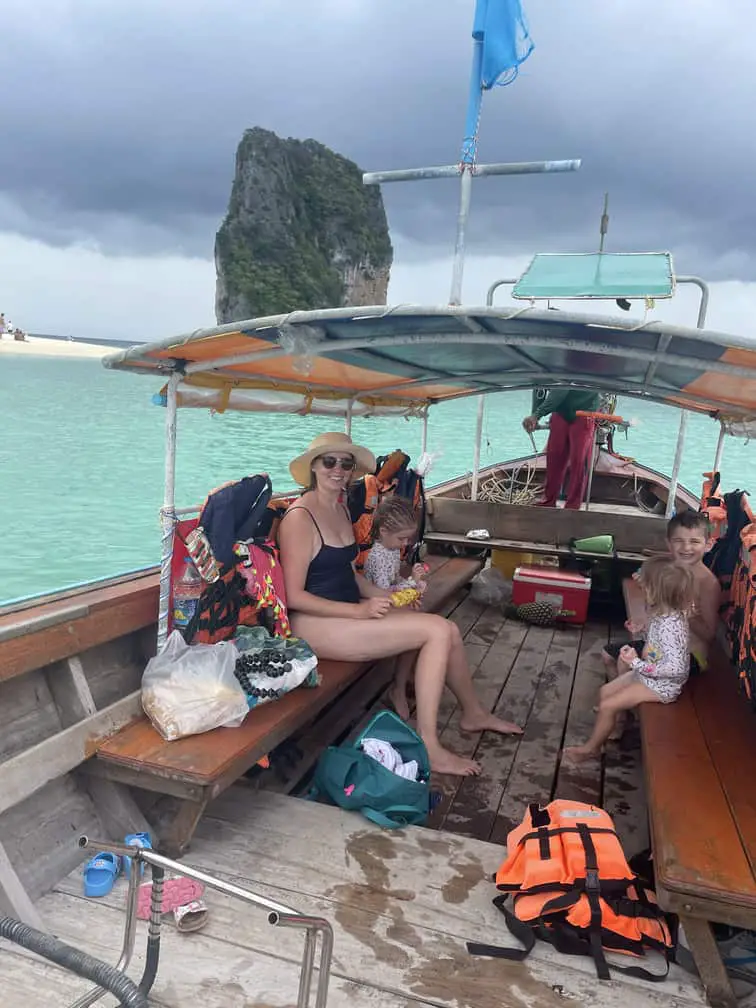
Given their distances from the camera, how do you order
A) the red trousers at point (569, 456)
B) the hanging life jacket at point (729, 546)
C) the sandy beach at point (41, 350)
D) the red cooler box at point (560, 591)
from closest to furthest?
the hanging life jacket at point (729, 546), the red cooler box at point (560, 591), the red trousers at point (569, 456), the sandy beach at point (41, 350)

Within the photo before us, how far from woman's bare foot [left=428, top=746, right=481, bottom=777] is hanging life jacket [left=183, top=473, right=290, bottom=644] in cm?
85

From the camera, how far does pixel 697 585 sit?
335cm

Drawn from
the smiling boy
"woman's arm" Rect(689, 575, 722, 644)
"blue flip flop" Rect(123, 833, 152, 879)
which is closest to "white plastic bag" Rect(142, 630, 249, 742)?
"blue flip flop" Rect(123, 833, 152, 879)

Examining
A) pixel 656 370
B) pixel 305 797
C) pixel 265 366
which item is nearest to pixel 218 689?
pixel 305 797

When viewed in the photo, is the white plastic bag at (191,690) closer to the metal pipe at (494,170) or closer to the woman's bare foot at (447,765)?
the woman's bare foot at (447,765)

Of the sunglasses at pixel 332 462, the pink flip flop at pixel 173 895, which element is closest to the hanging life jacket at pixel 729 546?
the sunglasses at pixel 332 462

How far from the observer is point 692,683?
3.18m

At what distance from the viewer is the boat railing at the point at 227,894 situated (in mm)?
1295

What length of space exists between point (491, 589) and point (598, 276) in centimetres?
259

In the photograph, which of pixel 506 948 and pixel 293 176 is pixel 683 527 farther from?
pixel 293 176

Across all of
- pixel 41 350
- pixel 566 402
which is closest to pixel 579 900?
pixel 566 402

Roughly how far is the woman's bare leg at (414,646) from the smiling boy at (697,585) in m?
1.03

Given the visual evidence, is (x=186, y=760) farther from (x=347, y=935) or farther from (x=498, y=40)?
(x=498, y=40)

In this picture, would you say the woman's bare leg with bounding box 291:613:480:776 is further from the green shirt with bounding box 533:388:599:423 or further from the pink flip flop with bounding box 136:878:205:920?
the green shirt with bounding box 533:388:599:423
